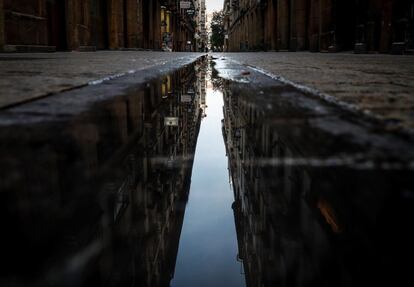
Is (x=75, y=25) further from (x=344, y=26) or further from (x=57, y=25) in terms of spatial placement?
(x=344, y=26)

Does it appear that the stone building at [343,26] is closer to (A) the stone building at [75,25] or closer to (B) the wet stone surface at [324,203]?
(A) the stone building at [75,25]

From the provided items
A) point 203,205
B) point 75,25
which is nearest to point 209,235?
point 203,205

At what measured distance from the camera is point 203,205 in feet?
3.41

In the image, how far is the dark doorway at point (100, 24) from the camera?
18.2m

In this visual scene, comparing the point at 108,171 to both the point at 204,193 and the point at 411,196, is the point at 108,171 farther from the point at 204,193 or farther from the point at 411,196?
the point at 411,196

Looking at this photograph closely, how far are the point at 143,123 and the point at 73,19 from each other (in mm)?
13285

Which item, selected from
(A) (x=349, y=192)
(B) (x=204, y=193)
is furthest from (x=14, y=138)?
(A) (x=349, y=192)

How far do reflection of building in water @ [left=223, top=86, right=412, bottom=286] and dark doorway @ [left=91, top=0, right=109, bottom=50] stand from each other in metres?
17.9

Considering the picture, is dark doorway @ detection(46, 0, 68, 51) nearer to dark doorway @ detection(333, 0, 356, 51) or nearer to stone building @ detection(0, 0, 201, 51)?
stone building @ detection(0, 0, 201, 51)

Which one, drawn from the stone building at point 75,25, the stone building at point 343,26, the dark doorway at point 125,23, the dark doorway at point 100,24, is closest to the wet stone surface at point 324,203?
the stone building at point 75,25

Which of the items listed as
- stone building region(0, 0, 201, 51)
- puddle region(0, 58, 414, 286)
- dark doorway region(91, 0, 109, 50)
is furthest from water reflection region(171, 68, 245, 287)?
dark doorway region(91, 0, 109, 50)

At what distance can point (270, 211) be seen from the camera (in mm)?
888

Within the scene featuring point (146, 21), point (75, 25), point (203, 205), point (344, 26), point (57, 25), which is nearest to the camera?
point (203, 205)

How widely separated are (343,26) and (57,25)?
8947 mm
